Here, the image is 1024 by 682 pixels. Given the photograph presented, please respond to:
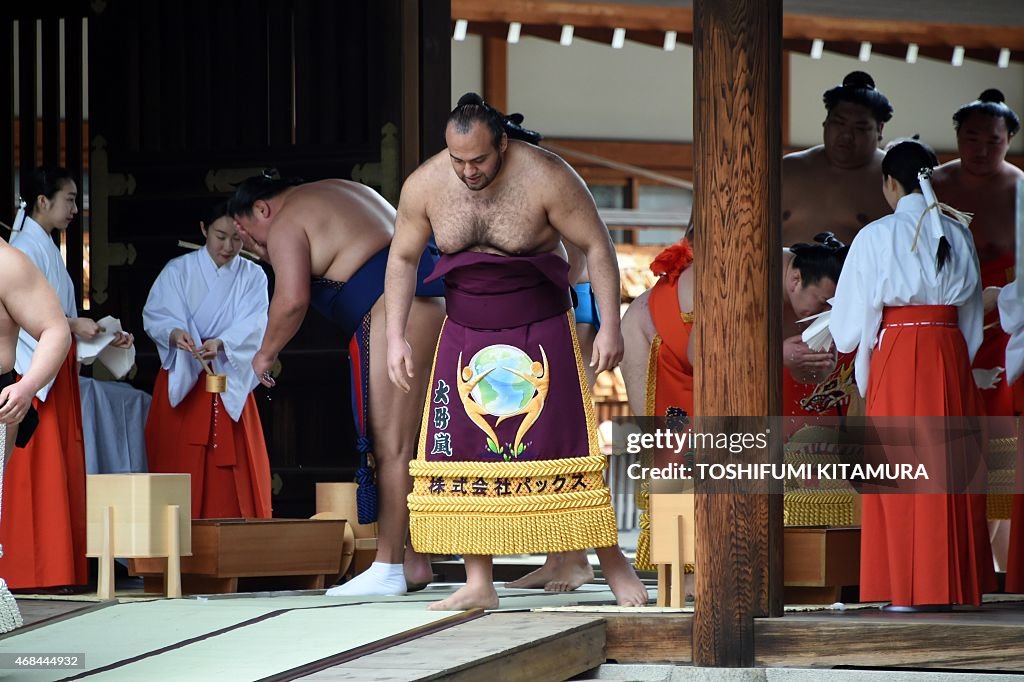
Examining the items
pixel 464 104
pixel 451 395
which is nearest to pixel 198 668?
pixel 451 395

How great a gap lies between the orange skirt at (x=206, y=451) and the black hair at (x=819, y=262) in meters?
2.27

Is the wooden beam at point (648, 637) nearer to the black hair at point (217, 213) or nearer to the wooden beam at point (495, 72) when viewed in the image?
the black hair at point (217, 213)

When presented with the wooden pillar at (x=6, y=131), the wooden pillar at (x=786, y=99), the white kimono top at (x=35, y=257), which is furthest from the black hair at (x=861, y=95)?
the wooden pillar at (x=786, y=99)

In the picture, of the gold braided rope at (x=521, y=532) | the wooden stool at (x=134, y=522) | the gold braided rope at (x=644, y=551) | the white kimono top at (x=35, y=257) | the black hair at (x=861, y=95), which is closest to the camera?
the gold braided rope at (x=521, y=532)

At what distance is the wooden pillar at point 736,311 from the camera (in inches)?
182

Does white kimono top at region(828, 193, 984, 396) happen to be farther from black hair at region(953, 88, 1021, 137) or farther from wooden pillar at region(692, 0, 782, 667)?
black hair at region(953, 88, 1021, 137)

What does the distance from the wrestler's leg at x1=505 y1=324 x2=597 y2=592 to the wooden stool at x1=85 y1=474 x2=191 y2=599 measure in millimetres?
1220

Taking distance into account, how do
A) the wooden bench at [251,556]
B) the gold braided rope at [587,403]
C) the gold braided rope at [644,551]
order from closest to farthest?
the gold braided rope at [587,403], the gold braided rope at [644,551], the wooden bench at [251,556]

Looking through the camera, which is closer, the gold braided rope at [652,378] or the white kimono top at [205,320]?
the gold braided rope at [652,378]

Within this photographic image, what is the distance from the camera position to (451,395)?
4.93 meters

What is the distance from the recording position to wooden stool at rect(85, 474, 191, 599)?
17.4 feet

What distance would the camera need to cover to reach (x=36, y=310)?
4.01m

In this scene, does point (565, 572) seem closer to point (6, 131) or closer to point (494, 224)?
point (494, 224)

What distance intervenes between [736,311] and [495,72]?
7.24 m
